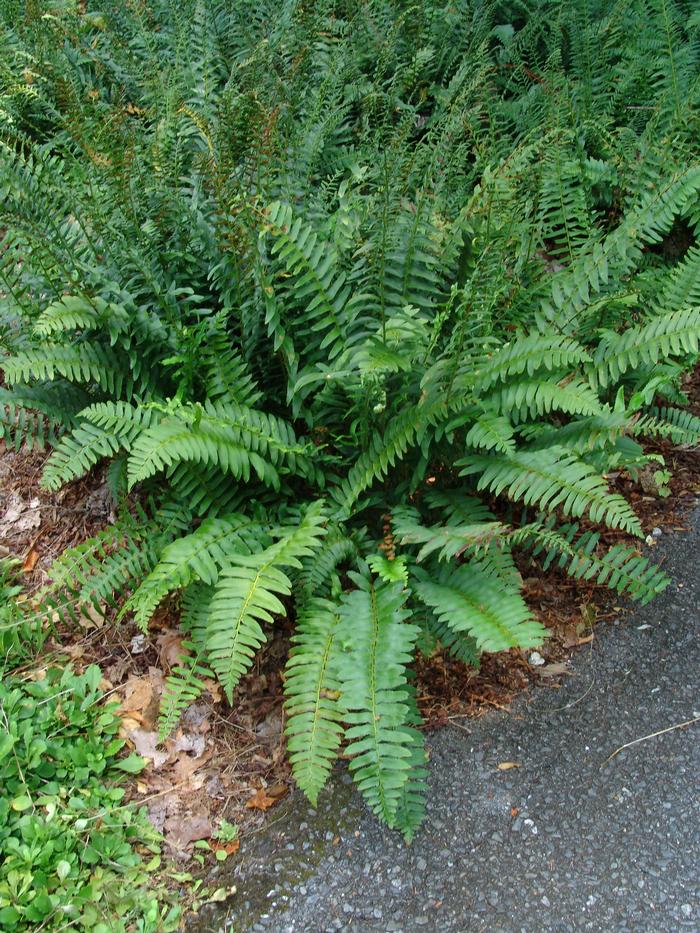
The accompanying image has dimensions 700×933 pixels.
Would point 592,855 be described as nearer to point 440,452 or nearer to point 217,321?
point 440,452

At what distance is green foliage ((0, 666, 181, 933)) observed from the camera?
2387mm

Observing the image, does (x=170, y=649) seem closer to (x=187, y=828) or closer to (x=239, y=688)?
(x=239, y=688)

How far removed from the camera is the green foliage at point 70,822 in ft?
7.83

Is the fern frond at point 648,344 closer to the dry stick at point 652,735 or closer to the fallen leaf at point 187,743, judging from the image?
the dry stick at point 652,735

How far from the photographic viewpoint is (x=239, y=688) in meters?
3.13

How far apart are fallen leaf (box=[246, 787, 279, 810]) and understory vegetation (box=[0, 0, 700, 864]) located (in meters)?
0.25

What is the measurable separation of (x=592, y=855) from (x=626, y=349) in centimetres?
193

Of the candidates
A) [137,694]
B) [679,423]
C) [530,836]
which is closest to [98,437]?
[137,694]

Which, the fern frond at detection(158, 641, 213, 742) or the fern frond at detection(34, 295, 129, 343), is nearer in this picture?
the fern frond at detection(158, 641, 213, 742)

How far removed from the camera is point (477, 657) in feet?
9.59

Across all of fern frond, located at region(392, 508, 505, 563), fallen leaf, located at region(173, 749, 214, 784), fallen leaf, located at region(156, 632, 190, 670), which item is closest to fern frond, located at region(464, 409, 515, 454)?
fern frond, located at region(392, 508, 505, 563)

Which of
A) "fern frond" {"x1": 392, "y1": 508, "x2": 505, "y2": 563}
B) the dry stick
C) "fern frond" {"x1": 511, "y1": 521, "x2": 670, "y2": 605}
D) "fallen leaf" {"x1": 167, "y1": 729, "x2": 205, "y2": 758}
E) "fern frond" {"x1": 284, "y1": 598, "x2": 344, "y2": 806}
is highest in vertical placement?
"fern frond" {"x1": 392, "y1": 508, "x2": 505, "y2": 563}

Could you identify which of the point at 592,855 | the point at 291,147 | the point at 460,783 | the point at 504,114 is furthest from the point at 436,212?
the point at 592,855

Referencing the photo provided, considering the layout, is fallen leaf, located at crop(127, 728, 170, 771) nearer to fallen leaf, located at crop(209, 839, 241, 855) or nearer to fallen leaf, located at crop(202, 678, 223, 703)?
fallen leaf, located at crop(202, 678, 223, 703)
